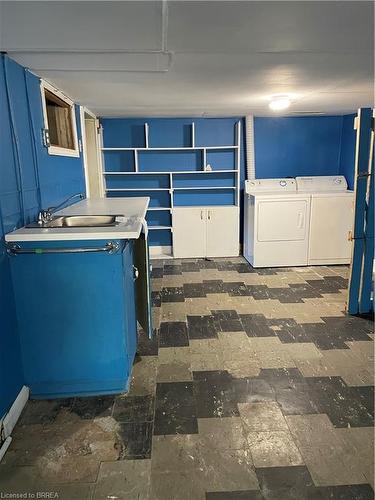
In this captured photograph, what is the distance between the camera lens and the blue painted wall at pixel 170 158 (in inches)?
198

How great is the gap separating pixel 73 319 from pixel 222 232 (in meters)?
3.39

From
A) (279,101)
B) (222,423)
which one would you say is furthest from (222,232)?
(222,423)

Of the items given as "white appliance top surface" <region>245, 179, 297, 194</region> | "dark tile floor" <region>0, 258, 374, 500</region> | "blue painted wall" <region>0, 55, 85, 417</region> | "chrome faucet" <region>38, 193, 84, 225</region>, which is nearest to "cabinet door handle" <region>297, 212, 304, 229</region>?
"white appliance top surface" <region>245, 179, 297, 194</region>

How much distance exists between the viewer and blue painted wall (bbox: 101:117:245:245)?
5020 mm

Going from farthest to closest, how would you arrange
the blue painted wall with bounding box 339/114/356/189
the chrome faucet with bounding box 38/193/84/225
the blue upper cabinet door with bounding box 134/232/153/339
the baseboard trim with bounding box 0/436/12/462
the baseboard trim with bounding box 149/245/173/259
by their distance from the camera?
the baseboard trim with bounding box 149/245/173/259, the blue painted wall with bounding box 339/114/356/189, the blue upper cabinet door with bounding box 134/232/153/339, the chrome faucet with bounding box 38/193/84/225, the baseboard trim with bounding box 0/436/12/462

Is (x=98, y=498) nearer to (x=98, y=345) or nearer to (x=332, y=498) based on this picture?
(x=98, y=345)

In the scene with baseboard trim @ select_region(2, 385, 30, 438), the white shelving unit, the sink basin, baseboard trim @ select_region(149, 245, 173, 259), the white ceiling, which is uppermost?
the white ceiling

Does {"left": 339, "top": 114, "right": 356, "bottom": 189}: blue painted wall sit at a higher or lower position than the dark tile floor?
higher

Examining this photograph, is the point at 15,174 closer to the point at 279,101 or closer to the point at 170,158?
the point at 279,101

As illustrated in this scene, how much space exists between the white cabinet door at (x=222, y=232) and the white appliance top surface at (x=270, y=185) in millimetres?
408

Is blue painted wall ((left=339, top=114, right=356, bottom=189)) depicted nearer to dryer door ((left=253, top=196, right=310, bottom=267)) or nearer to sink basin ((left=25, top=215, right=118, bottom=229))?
dryer door ((left=253, top=196, right=310, bottom=267))

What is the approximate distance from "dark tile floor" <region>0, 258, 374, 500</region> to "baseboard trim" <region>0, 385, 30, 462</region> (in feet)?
0.13

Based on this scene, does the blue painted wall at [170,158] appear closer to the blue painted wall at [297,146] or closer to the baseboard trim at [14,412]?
the blue painted wall at [297,146]

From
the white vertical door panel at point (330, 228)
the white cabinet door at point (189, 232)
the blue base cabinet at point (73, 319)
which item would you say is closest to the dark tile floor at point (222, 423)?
the blue base cabinet at point (73, 319)
